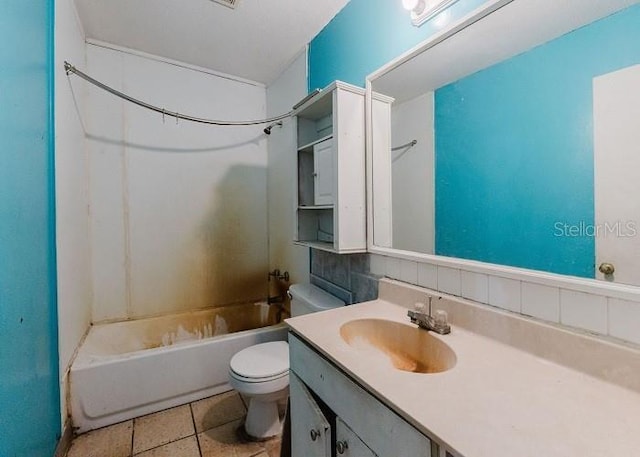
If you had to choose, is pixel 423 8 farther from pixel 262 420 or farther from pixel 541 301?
pixel 262 420

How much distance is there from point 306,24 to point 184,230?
181cm

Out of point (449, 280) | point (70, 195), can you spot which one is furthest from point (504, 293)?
point (70, 195)

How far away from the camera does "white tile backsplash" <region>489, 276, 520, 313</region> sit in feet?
2.90

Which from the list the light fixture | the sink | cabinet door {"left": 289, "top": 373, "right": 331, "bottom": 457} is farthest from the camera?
the light fixture

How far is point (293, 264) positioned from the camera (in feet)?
7.68

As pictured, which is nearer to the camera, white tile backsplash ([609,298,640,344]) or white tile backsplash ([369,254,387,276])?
white tile backsplash ([609,298,640,344])

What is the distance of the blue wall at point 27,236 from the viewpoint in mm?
877

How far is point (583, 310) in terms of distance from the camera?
752 mm

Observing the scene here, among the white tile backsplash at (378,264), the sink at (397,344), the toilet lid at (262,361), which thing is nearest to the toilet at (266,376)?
the toilet lid at (262,361)

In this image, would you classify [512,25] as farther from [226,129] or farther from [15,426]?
[226,129]

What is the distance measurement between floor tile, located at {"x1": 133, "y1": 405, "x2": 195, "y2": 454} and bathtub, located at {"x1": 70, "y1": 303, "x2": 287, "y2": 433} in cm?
5

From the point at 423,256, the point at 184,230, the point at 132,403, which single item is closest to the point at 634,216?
the point at 423,256

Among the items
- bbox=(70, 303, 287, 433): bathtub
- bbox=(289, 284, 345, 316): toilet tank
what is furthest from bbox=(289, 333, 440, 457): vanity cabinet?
bbox=(70, 303, 287, 433): bathtub

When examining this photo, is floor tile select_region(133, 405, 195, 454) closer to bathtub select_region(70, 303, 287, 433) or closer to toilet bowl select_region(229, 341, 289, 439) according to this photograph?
bathtub select_region(70, 303, 287, 433)
